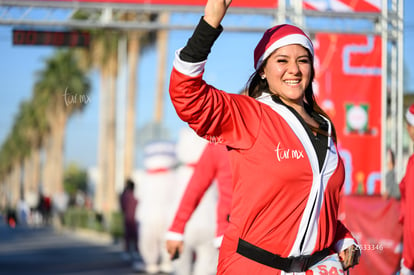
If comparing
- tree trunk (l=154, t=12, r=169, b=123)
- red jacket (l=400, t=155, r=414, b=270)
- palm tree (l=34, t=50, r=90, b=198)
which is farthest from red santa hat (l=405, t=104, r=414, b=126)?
palm tree (l=34, t=50, r=90, b=198)

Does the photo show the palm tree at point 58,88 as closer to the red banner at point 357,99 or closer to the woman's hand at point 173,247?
the red banner at point 357,99

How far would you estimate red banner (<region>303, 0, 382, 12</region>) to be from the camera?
11.0 m

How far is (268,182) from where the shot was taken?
308cm

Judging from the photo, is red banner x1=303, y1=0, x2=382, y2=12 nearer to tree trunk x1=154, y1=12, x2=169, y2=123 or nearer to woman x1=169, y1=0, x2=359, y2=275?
woman x1=169, y1=0, x2=359, y2=275

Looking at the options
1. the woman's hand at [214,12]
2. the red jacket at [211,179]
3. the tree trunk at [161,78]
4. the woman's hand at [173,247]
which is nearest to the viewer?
the woman's hand at [214,12]

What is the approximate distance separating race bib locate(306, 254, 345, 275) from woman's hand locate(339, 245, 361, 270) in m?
0.07

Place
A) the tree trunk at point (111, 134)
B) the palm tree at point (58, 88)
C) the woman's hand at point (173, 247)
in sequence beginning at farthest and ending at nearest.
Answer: the palm tree at point (58, 88)
the tree trunk at point (111, 134)
the woman's hand at point (173, 247)

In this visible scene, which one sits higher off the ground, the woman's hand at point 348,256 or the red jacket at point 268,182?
the red jacket at point 268,182

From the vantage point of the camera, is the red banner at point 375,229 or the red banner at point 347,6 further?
the red banner at point 347,6

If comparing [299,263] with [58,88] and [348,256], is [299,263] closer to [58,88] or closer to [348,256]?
[348,256]

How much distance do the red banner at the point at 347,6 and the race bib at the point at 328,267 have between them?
8.09m

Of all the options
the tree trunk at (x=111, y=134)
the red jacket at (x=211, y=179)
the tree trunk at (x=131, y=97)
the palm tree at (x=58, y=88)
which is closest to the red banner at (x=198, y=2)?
the red jacket at (x=211, y=179)

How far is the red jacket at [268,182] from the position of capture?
3.08m

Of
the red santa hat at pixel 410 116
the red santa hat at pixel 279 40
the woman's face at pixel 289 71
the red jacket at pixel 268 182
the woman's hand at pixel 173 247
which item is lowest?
the woman's hand at pixel 173 247
